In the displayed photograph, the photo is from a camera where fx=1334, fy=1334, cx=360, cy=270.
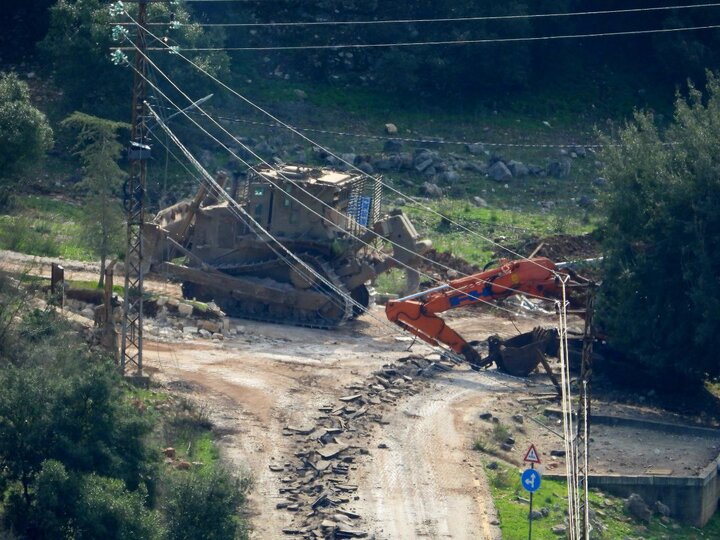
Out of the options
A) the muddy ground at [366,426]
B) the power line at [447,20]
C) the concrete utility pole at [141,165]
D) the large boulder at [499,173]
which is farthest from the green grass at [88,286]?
the power line at [447,20]

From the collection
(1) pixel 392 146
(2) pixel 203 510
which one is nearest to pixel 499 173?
(1) pixel 392 146

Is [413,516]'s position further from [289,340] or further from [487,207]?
[487,207]

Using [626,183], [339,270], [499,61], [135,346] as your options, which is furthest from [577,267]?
[499,61]

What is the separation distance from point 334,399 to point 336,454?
127 inches

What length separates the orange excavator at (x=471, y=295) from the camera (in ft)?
104

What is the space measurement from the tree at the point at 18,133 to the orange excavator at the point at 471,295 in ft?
41.1

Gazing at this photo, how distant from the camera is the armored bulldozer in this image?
3462cm

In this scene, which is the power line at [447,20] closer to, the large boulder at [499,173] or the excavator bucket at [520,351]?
the large boulder at [499,173]

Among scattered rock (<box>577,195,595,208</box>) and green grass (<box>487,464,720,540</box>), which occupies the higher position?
scattered rock (<box>577,195,595,208</box>)

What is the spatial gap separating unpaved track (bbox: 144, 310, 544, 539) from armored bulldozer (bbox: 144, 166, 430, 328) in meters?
0.75

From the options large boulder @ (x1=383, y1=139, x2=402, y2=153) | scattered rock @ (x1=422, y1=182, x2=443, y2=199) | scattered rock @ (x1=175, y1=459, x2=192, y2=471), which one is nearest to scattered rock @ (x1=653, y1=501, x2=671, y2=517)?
scattered rock @ (x1=175, y1=459, x2=192, y2=471)

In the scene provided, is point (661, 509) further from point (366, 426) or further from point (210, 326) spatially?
point (210, 326)

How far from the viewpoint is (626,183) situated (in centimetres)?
3173

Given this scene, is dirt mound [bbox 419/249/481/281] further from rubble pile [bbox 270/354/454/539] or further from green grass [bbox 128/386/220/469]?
green grass [bbox 128/386/220/469]
